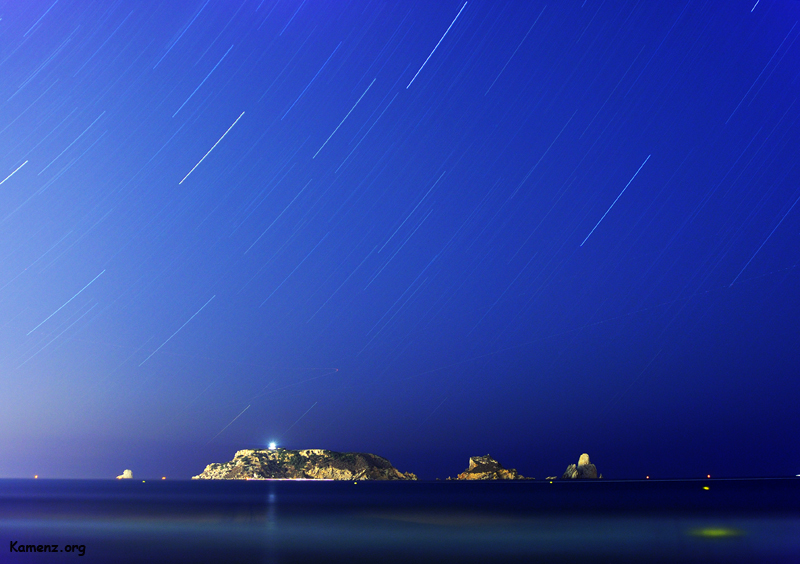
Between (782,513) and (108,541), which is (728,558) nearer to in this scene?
(108,541)

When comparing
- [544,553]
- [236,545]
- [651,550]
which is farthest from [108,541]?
[651,550]

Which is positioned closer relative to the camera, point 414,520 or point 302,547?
point 302,547

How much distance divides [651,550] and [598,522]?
30.6 meters

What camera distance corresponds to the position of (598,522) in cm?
7912

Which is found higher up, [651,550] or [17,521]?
[17,521]

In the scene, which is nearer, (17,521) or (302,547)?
(302,547)

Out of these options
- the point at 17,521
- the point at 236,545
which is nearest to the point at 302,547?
the point at 236,545

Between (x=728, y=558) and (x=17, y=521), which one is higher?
(x=17, y=521)

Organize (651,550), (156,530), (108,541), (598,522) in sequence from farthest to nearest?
(598,522), (156,530), (108,541), (651,550)

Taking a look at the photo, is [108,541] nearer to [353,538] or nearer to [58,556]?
[58,556]

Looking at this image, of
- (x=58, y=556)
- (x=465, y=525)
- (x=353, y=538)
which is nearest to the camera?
(x=58, y=556)

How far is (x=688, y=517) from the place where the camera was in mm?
87438

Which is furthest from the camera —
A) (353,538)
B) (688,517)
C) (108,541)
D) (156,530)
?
(688,517)

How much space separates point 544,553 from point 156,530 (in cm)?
3882
